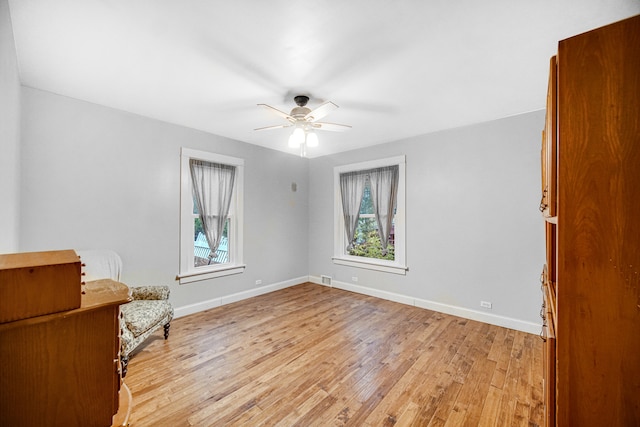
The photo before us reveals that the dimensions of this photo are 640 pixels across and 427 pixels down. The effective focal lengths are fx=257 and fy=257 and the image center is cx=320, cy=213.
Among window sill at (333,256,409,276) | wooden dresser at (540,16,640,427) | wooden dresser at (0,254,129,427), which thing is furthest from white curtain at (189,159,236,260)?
wooden dresser at (540,16,640,427)

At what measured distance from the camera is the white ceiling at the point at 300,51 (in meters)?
1.55

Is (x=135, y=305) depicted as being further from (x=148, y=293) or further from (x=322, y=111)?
(x=322, y=111)

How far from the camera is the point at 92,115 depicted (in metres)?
2.86

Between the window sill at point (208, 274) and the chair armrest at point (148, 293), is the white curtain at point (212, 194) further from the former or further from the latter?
the chair armrest at point (148, 293)

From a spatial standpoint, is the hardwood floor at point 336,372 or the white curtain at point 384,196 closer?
the hardwood floor at point 336,372

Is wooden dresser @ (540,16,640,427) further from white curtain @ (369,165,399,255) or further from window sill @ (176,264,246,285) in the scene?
window sill @ (176,264,246,285)

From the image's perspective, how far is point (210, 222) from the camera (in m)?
3.94

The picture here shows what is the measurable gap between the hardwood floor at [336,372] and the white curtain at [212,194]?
3.98ft

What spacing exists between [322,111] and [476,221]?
2.54 meters

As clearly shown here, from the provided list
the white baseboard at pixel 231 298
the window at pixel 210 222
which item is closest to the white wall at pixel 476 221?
the white baseboard at pixel 231 298

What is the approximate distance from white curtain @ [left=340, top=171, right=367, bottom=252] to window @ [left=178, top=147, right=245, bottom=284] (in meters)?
1.89

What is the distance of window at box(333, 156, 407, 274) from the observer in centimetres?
419

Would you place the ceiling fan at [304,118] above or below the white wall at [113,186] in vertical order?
above

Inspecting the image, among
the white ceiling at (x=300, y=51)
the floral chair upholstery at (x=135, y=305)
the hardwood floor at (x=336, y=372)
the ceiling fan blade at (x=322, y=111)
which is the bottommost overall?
the hardwood floor at (x=336, y=372)
